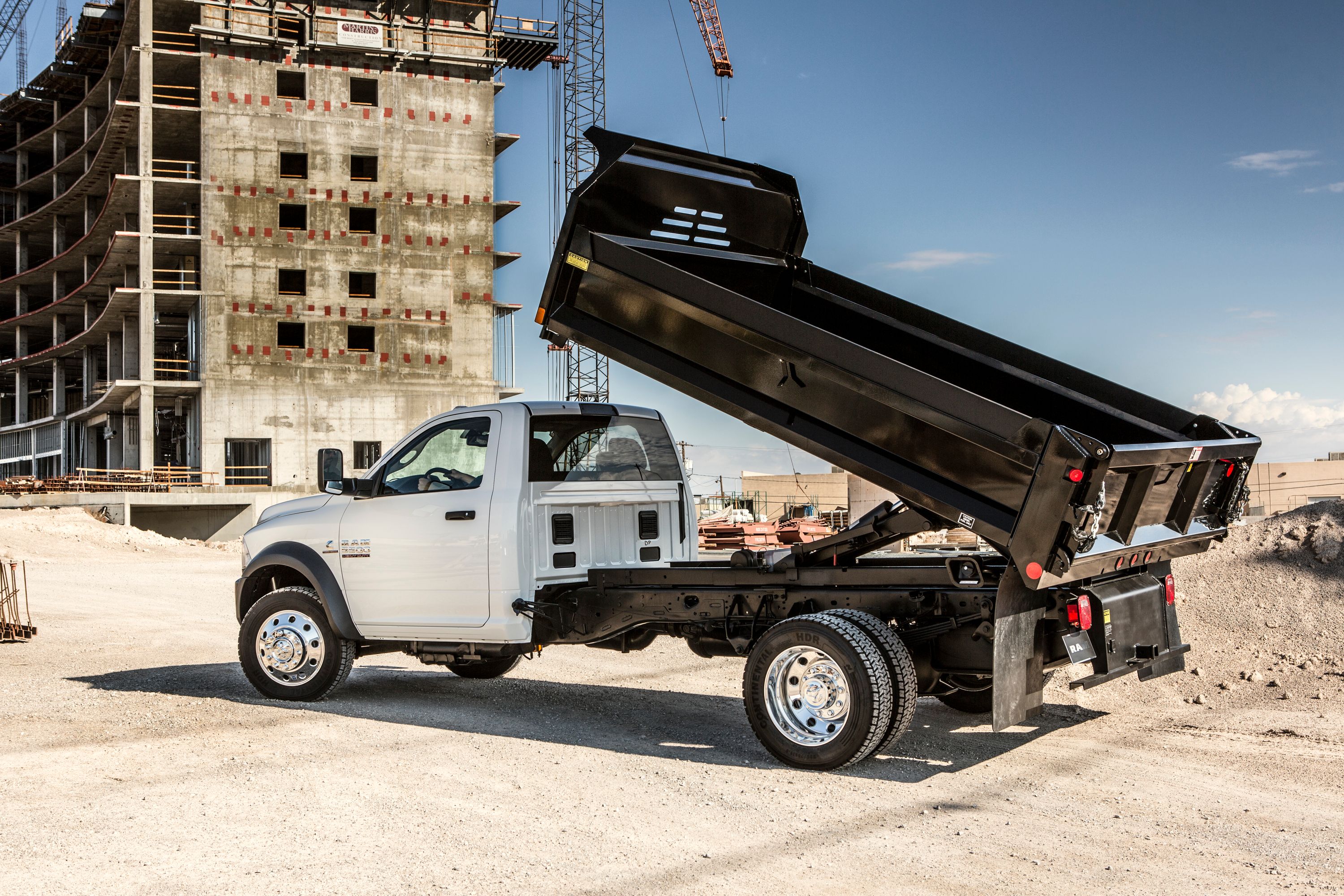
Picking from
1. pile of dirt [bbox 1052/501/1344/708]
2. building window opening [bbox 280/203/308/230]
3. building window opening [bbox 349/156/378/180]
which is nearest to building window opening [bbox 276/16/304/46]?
building window opening [bbox 349/156/378/180]

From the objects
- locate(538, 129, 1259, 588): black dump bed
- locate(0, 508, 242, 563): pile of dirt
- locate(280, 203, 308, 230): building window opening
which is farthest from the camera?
locate(280, 203, 308, 230): building window opening

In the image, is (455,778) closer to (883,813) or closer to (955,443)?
(883,813)

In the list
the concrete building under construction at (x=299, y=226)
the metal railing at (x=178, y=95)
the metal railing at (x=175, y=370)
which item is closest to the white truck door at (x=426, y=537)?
the concrete building under construction at (x=299, y=226)

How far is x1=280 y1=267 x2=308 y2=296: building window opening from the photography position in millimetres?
53656

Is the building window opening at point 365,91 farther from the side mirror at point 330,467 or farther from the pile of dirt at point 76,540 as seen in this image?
the side mirror at point 330,467

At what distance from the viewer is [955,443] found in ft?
20.7

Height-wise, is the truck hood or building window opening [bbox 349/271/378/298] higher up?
building window opening [bbox 349/271/378/298]

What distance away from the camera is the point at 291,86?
5419cm

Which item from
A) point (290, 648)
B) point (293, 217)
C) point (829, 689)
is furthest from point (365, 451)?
point (829, 689)

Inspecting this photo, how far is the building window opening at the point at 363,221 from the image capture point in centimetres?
5378

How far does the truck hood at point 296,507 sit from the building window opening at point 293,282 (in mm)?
46277

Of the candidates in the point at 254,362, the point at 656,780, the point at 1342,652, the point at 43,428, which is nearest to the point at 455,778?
the point at 656,780

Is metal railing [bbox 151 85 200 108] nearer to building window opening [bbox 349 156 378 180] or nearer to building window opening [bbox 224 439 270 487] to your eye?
building window opening [bbox 349 156 378 180]

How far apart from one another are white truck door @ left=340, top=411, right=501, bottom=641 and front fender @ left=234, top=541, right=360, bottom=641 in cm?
9
